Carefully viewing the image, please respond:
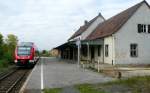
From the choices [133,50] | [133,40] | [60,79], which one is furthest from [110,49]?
[60,79]

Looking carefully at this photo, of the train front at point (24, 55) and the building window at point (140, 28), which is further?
the train front at point (24, 55)

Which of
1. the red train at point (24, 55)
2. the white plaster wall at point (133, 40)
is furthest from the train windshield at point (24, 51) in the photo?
the white plaster wall at point (133, 40)

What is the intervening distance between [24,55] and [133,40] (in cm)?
1265

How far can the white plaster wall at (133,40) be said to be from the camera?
122 ft

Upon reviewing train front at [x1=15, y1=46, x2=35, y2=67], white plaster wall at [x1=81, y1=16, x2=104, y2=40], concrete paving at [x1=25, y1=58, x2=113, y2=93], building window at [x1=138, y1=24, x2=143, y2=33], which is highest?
white plaster wall at [x1=81, y1=16, x2=104, y2=40]

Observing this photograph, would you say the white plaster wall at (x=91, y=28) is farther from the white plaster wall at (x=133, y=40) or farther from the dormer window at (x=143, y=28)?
the white plaster wall at (x=133, y=40)

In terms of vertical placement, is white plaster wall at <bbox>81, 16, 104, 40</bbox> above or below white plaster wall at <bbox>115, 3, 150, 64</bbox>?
above

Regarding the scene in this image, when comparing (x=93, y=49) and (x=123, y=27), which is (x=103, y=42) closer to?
(x=123, y=27)

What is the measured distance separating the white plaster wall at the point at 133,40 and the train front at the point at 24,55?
32.6 ft

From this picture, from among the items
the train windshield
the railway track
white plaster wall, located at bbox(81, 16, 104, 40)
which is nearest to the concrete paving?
the railway track

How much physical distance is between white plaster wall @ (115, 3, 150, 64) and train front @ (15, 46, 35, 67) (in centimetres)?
995

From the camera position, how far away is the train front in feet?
127

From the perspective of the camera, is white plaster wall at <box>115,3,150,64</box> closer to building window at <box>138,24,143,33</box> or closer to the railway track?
building window at <box>138,24,143,33</box>

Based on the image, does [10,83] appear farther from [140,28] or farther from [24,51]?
[140,28]
